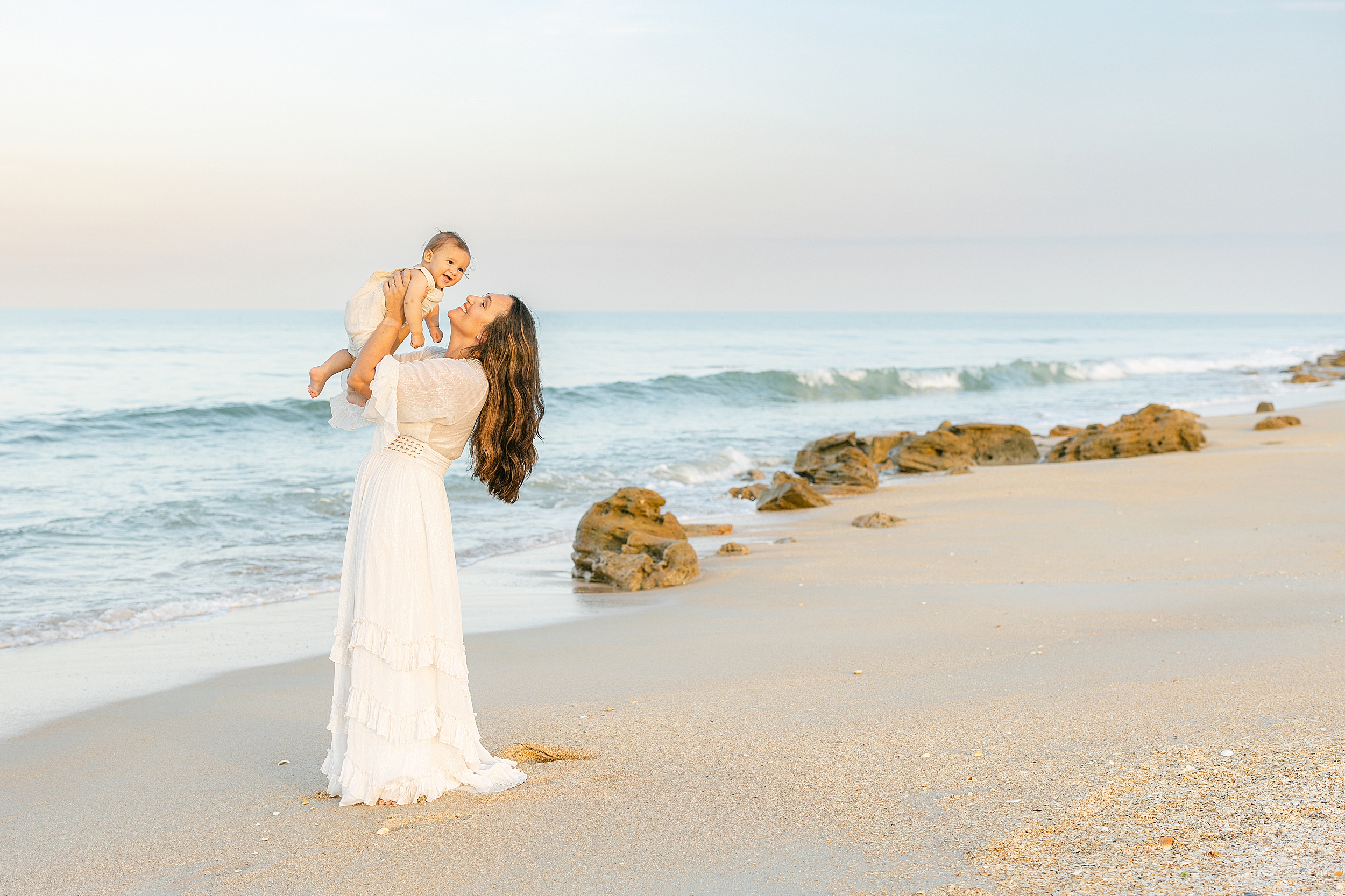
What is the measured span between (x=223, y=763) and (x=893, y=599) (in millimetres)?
4539

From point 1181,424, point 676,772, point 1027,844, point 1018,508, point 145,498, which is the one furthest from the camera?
point 1181,424

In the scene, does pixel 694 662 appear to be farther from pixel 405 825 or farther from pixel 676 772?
pixel 405 825

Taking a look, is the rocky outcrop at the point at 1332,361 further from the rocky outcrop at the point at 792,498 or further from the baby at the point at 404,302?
the baby at the point at 404,302

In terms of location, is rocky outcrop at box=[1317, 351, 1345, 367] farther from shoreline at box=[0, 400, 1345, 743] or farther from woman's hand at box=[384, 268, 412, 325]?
woman's hand at box=[384, 268, 412, 325]

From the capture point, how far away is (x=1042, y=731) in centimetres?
423

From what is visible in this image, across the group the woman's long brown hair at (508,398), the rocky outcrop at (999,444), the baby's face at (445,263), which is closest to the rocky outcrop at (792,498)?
the rocky outcrop at (999,444)

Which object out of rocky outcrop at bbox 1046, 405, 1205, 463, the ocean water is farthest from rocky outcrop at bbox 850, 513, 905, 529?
rocky outcrop at bbox 1046, 405, 1205, 463

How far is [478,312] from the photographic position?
387 centimetres

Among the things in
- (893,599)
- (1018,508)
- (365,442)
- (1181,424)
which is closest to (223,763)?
(893,599)

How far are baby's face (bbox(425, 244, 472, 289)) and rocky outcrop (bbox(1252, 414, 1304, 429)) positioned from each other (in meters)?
18.2

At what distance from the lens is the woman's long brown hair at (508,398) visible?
12.7ft

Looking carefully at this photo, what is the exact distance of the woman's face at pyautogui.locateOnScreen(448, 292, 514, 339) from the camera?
3.88 metres

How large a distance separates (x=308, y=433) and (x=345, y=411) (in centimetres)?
1990

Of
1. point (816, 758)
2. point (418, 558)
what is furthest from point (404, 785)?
point (816, 758)
